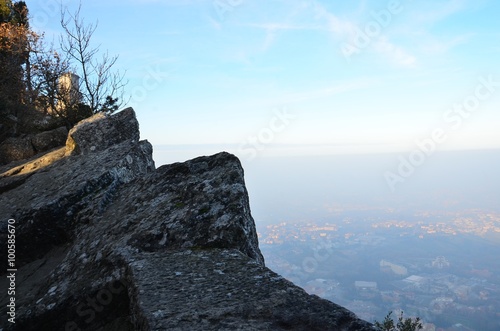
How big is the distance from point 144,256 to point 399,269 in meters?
149

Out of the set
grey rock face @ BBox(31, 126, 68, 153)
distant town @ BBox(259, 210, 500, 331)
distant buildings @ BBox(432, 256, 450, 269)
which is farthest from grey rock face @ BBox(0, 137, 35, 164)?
distant buildings @ BBox(432, 256, 450, 269)

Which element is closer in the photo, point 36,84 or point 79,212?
point 79,212

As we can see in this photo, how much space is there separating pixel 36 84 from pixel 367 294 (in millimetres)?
108596

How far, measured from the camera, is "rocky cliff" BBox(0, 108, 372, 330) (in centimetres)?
297

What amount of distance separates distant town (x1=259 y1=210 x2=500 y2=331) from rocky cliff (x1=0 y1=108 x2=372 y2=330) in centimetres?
8697

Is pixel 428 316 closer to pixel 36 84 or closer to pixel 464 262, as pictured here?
pixel 464 262

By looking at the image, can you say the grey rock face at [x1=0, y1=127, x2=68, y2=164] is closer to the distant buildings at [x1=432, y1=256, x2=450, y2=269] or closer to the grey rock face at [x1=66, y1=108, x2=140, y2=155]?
the grey rock face at [x1=66, y1=108, x2=140, y2=155]

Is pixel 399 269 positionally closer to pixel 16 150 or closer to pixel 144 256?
pixel 16 150

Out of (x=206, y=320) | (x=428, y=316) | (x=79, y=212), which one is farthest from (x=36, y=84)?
(x=428, y=316)

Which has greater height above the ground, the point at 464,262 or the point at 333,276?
the point at 464,262

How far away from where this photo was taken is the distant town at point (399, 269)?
9400 centimetres

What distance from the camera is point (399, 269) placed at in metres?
135

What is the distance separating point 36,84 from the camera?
26.6 meters

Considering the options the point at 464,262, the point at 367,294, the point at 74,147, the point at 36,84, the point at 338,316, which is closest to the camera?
the point at 338,316
